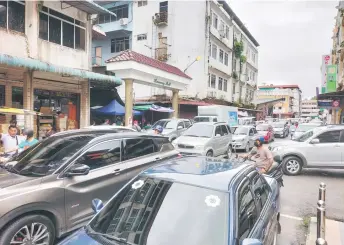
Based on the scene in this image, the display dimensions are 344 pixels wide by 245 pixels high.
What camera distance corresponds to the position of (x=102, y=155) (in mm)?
4719

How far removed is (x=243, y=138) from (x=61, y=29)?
1141 cm

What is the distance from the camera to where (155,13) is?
29.5m

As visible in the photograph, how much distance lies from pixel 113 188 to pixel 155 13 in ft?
92.1

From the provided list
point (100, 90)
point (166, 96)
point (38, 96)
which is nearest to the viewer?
point (38, 96)

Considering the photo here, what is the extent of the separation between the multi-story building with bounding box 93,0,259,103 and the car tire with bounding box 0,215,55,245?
24.7 m

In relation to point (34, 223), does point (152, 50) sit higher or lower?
higher

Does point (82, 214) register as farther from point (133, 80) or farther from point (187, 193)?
point (133, 80)

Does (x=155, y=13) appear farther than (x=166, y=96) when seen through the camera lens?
Yes

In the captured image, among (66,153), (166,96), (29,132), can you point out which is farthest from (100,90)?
(66,153)

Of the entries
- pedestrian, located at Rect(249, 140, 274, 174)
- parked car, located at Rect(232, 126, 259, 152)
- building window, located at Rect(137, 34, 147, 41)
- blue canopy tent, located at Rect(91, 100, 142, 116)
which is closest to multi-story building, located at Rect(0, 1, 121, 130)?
blue canopy tent, located at Rect(91, 100, 142, 116)

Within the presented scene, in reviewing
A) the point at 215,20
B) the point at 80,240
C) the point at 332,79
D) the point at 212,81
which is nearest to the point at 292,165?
the point at 80,240

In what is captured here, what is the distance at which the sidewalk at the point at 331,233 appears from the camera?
4605 millimetres

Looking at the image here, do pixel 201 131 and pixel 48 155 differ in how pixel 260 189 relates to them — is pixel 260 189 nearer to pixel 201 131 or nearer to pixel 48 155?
pixel 48 155

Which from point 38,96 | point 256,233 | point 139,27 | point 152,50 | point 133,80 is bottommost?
point 256,233
